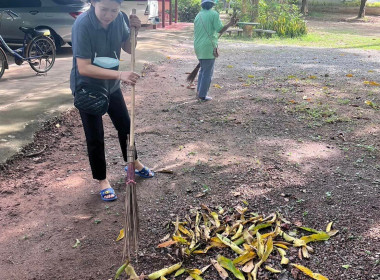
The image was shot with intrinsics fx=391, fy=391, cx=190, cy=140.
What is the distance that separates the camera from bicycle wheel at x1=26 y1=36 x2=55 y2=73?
23.5 feet

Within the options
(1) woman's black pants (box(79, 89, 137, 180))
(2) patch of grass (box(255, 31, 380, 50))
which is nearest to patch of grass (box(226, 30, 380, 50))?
(2) patch of grass (box(255, 31, 380, 50))

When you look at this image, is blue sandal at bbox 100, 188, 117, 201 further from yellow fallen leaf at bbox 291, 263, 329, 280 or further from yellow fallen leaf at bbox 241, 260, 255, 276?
yellow fallen leaf at bbox 291, 263, 329, 280

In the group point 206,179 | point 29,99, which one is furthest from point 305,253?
point 29,99

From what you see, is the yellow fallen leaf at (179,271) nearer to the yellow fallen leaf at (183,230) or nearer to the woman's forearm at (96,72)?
the yellow fallen leaf at (183,230)

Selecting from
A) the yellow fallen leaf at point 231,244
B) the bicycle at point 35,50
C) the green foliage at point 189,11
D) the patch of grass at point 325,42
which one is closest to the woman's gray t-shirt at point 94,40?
the yellow fallen leaf at point 231,244

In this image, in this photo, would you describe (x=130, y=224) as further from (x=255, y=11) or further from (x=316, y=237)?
(x=255, y=11)

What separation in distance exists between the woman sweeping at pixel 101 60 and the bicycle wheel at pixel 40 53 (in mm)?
4677

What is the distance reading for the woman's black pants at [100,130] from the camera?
3016 millimetres

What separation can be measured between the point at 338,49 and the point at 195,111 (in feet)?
26.6

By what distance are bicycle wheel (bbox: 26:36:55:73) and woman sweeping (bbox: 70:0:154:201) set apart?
184 inches

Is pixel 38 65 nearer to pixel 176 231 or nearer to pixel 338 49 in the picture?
pixel 176 231

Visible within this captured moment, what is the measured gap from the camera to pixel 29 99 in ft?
17.9

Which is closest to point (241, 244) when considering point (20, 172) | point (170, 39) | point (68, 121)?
point (20, 172)

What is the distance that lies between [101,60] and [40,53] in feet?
16.8
